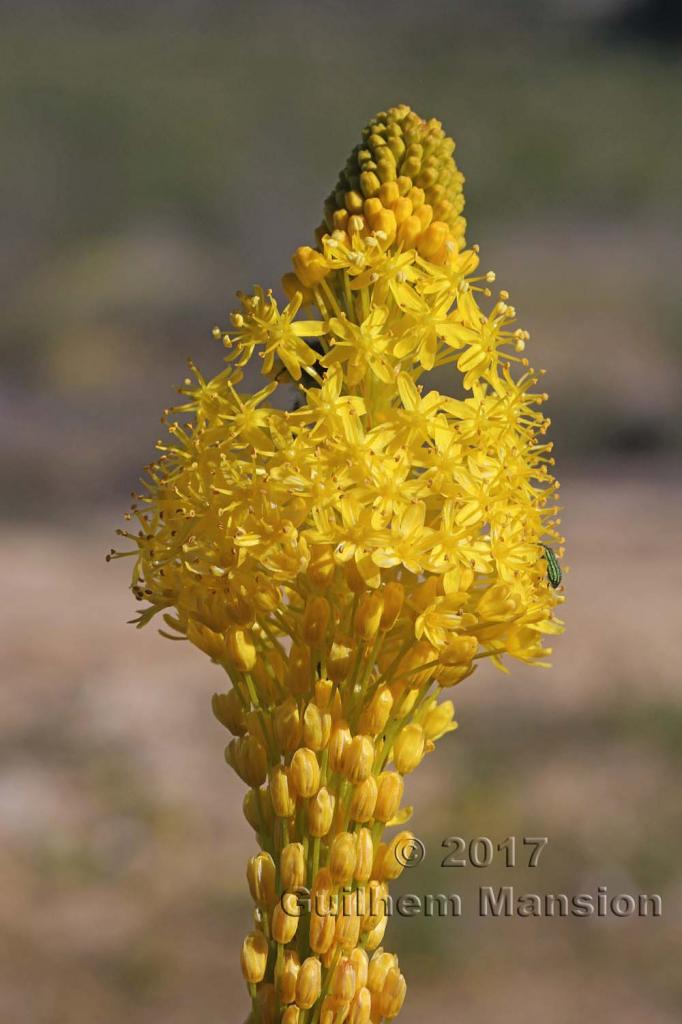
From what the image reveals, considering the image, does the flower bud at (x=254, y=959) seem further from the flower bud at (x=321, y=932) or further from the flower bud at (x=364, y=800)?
the flower bud at (x=364, y=800)

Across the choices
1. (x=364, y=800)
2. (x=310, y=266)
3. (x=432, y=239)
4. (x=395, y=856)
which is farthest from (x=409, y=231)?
(x=395, y=856)

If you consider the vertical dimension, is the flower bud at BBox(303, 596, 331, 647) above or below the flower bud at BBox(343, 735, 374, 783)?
above

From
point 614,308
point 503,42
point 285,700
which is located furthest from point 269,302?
point 503,42

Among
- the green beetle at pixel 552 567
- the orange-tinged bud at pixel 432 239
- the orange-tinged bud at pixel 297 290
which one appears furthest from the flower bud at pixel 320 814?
the orange-tinged bud at pixel 432 239

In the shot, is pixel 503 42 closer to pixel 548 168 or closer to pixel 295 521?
pixel 548 168

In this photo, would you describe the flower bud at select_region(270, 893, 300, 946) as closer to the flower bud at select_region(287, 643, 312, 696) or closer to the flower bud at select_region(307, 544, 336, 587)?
the flower bud at select_region(287, 643, 312, 696)

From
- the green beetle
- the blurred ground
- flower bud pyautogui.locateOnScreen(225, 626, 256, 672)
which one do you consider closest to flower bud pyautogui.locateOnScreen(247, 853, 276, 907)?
flower bud pyautogui.locateOnScreen(225, 626, 256, 672)

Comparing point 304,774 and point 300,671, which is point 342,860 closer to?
point 304,774
